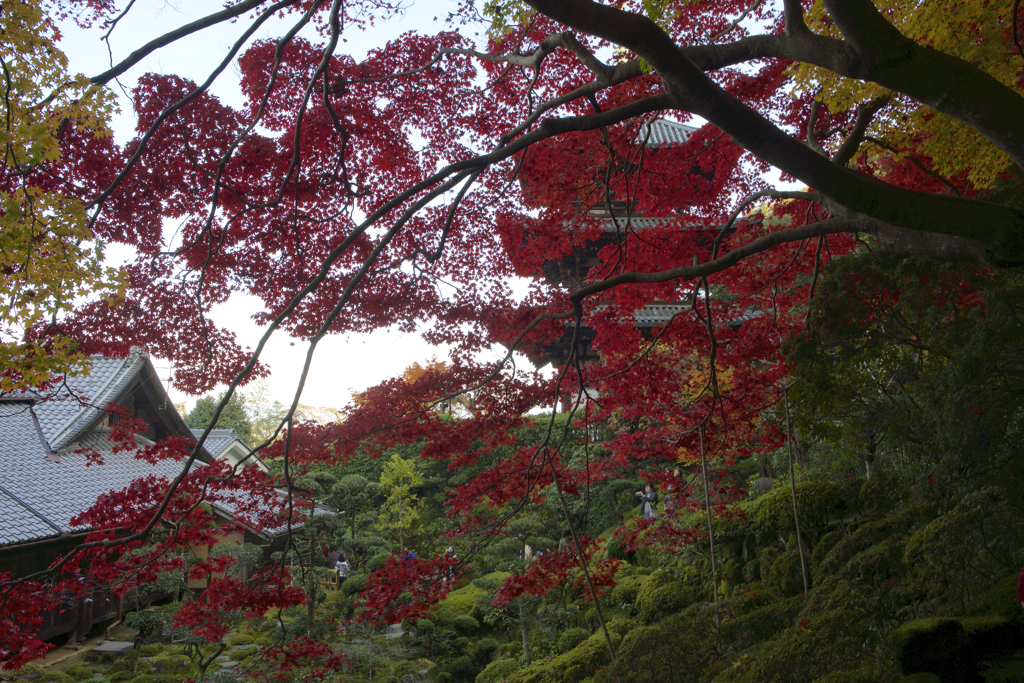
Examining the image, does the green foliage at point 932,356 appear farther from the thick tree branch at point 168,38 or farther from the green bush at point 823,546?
the thick tree branch at point 168,38

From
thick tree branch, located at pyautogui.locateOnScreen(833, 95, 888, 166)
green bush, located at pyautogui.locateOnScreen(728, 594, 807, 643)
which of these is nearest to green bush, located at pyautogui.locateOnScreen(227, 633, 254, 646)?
green bush, located at pyautogui.locateOnScreen(728, 594, 807, 643)

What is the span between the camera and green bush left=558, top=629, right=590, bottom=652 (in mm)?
7129

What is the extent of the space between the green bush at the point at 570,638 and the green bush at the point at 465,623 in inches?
68.3

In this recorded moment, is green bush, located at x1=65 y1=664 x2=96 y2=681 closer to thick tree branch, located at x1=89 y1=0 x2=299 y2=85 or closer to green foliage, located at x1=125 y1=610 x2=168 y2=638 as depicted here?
green foliage, located at x1=125 y1=610 x2=168 y2=638

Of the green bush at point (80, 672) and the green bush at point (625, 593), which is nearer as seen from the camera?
the green bush at point (80, 672)

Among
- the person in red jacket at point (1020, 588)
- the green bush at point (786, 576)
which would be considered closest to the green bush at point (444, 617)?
the green bush at point (786, 576)

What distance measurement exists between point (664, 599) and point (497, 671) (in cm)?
217

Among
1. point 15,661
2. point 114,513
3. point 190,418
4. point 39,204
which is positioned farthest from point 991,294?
point 190,418

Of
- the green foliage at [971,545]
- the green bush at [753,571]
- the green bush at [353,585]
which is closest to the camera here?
the green foliage at [971,545]

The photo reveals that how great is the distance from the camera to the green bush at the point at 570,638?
713 centimetres

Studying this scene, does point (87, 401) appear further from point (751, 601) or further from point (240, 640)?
point (751, 601)

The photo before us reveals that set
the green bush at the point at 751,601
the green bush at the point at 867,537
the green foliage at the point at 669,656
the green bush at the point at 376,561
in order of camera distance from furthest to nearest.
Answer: the green bush at the point at 376,561 → the green bush at the point at 751,601 → the green bush at the point at 867,537 → the green foliage at the point at 669,656

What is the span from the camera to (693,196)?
20.9 feet

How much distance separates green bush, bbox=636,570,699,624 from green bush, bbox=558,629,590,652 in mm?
764
